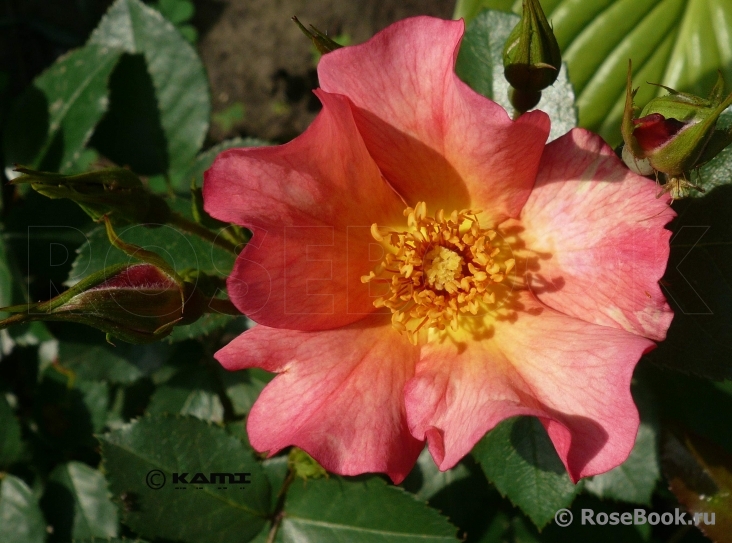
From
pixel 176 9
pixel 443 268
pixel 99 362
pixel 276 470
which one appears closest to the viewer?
pixel 443 268

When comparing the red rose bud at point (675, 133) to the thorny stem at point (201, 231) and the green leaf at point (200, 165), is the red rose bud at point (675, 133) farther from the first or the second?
the green leaf at point (200, 165)

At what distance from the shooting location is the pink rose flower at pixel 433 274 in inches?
45.9

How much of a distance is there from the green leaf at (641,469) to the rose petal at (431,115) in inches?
34.2

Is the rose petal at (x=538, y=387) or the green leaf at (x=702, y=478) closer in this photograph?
the rose petal at (x=538, y=387)

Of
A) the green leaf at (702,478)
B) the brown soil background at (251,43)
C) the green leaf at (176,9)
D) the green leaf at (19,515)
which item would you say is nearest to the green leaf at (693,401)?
the green leaf at (702,478)

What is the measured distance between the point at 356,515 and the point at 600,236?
0.90 meters

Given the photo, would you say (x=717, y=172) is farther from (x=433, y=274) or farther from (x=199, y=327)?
(x=199, y=327)

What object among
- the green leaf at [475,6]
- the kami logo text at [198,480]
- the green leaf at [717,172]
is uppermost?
the green leaf at [475,6]

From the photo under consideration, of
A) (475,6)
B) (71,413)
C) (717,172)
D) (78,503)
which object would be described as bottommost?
(78,503)

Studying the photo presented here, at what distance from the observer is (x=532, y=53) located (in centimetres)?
129

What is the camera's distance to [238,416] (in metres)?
2.18

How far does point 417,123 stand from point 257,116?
95.2 inches

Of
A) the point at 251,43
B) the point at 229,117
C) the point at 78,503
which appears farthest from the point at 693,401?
the point at 251,43

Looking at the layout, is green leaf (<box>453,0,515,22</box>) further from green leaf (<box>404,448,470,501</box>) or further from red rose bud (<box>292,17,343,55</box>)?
green leaf (<box>404,448,470,501</box>)
